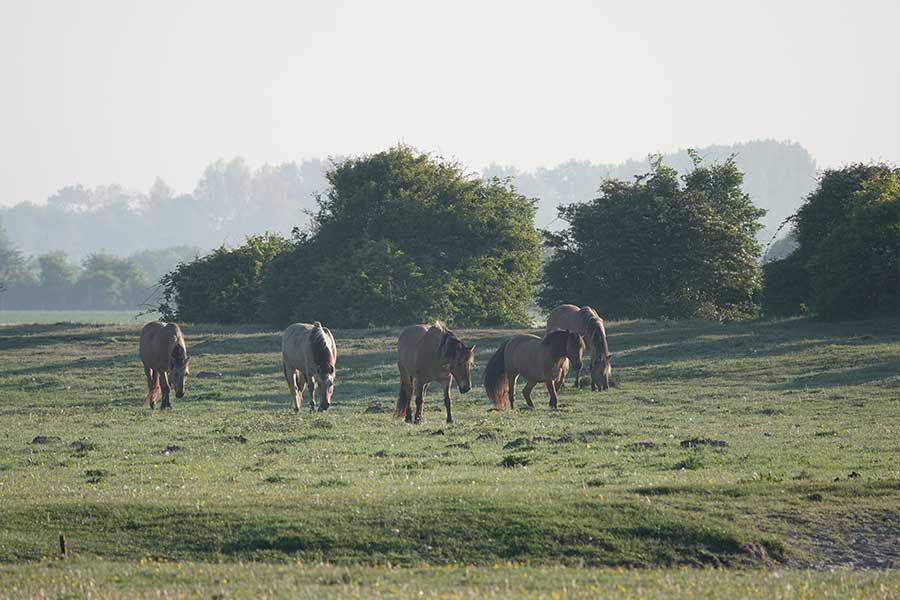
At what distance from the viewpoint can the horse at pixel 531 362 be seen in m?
29.2

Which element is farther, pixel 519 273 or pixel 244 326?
pixel 519 273

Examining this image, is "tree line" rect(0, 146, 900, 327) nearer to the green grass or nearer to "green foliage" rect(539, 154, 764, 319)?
"green foliage" rect(539, 154, 764, 319)

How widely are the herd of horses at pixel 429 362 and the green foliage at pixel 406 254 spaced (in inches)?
957

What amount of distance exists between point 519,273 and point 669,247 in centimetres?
883

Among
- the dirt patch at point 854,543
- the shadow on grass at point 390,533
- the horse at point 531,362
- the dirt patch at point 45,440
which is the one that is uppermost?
the horse at point 531,362

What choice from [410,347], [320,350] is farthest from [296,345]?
[410,347]

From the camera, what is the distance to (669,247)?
2330 inches

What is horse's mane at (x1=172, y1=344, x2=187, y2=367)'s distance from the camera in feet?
106

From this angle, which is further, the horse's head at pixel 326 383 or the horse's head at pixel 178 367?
the horse's head at pixel 178 367

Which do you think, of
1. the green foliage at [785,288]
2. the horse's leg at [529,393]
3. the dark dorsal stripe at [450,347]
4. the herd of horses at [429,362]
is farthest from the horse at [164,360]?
the green foliage at [785,288]

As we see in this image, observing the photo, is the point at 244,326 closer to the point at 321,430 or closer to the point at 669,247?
the point at 669,247

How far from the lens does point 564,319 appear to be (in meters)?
38.6

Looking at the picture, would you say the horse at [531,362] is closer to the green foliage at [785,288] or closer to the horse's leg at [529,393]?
the horse's leg at [529,393]

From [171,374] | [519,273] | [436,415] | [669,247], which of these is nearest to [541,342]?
[436,415]
